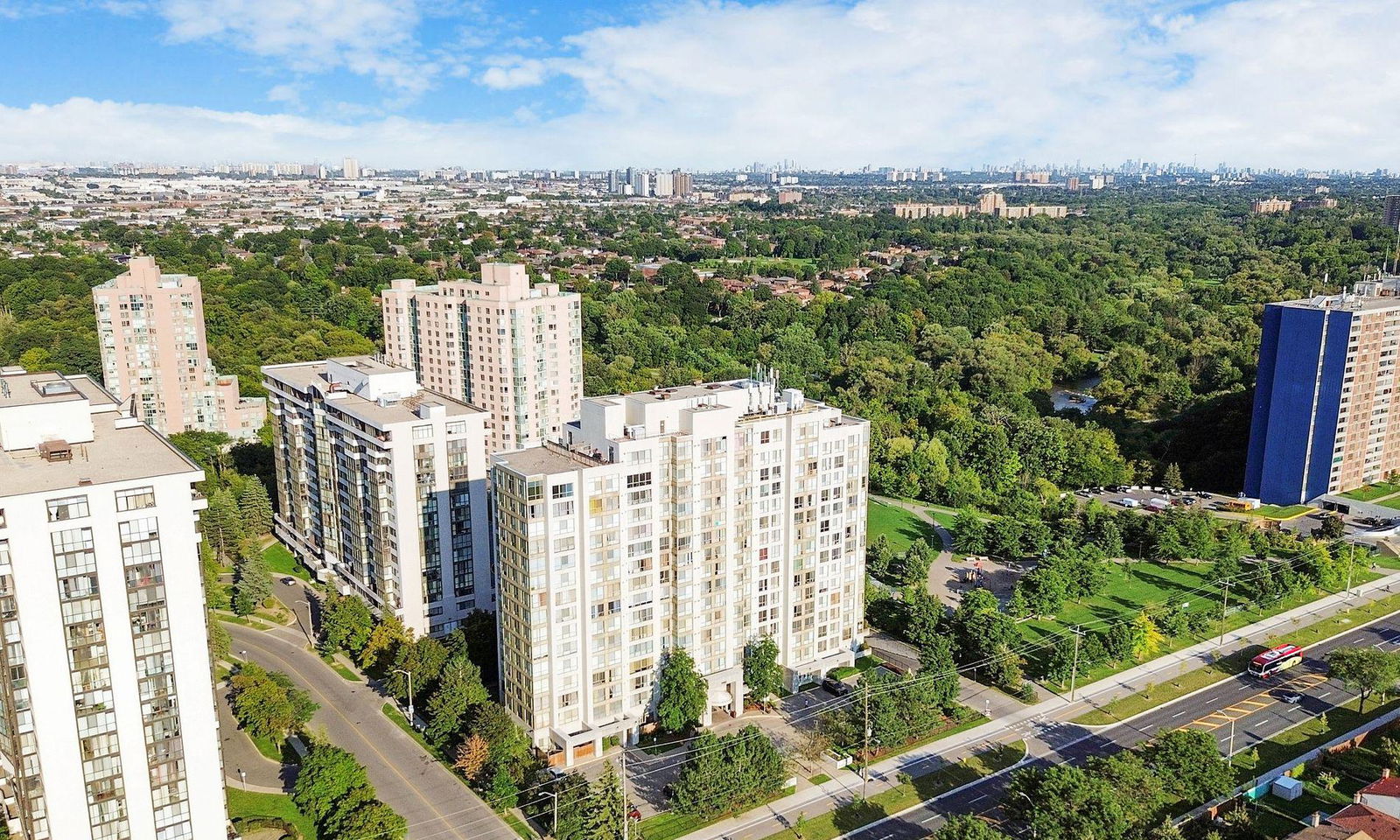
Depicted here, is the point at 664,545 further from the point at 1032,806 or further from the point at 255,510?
the point at 255,510

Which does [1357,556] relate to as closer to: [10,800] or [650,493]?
[650,493]

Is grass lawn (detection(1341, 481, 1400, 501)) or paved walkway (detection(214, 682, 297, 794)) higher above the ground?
grass lawn (detection(1341, 481, 1400, 501))

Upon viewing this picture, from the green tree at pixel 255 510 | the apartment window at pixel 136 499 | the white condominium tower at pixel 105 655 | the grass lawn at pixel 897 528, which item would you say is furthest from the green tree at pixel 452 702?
the grass lawn at pixel 897 528

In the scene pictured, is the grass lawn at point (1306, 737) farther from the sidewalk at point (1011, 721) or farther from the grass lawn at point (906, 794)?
the grass lawn at point (906, 794)

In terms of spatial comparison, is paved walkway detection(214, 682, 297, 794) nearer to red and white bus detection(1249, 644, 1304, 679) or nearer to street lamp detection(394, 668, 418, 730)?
street lamp detection(394, 668, 418, 730)

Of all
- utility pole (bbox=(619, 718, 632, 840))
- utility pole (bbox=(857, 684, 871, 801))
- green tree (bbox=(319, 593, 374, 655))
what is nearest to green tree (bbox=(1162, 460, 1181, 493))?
utility pole (bbox=(857, 684, 871, 801))

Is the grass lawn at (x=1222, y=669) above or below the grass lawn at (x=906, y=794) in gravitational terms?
above
